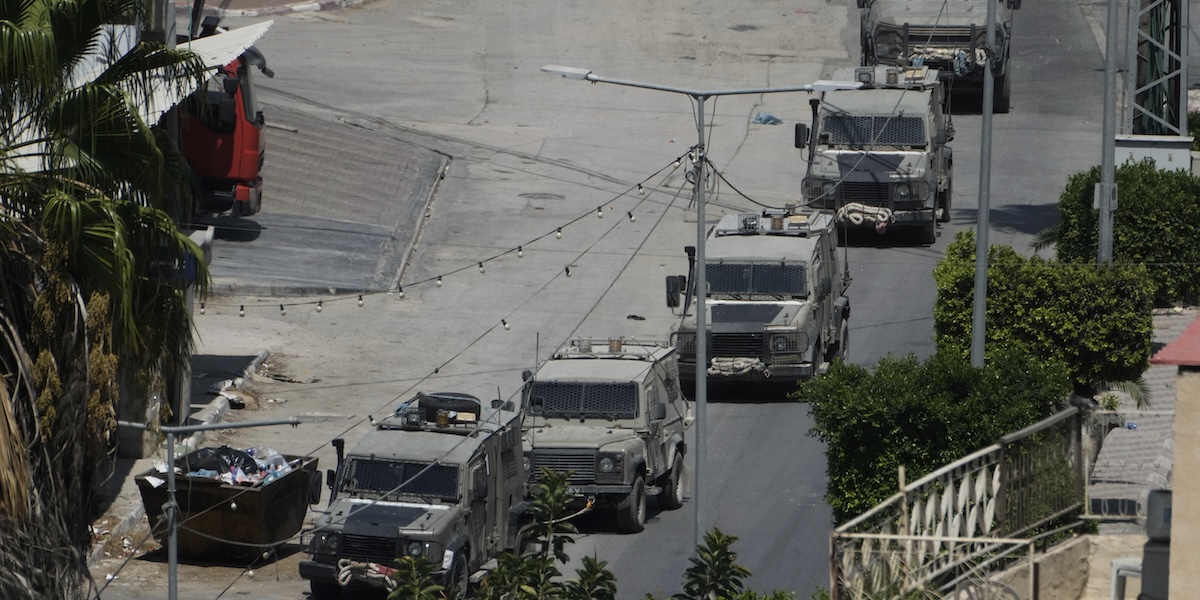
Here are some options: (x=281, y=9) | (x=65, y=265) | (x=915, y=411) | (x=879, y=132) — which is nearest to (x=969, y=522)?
(x=915, y=411)

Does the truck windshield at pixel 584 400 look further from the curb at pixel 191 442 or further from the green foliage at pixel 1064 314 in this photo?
the curb at pixel 191 442

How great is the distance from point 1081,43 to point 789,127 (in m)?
11.1

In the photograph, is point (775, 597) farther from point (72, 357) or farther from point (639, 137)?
point (639, 137)

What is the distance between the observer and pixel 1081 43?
5359 centimetres

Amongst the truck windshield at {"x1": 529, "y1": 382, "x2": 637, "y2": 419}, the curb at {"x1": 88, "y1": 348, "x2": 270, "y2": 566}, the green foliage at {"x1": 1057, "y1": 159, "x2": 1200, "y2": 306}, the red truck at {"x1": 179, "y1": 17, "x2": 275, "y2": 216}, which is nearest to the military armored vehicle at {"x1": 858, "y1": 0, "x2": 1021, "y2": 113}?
the green foliage at {"x1": 1057, "y1": 159, "x2": 1200, "y2": 306}

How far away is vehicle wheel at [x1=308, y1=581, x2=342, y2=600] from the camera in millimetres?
22719

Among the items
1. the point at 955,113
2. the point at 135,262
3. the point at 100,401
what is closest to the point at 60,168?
the point at 135,262

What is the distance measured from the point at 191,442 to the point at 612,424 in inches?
276

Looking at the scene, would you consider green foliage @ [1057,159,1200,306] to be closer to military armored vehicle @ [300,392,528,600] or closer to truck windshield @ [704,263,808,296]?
truck windshield @ [704,263,808,296]

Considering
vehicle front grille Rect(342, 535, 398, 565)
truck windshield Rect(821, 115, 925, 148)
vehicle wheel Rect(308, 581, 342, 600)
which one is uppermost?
truck windshield Rect(821, 115, 925, 148)

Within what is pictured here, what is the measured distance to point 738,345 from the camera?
29672 millimetres

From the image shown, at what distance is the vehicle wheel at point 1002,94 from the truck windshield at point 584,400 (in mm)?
22802

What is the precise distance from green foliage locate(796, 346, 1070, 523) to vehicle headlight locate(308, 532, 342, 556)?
18.4ft

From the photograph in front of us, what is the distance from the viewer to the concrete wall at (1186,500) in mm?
10992
